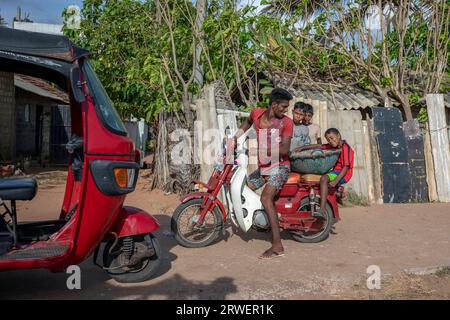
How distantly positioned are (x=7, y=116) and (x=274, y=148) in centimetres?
1139

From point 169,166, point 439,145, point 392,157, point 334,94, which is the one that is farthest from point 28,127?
point 439,145

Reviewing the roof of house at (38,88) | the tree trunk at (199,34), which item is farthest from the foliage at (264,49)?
the roof of house at (38,88)

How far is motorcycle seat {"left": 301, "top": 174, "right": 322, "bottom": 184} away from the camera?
5.72m

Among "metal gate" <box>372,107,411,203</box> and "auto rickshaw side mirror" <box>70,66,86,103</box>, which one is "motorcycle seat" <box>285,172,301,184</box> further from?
"metal gate" <box>372,107,411,203</box>

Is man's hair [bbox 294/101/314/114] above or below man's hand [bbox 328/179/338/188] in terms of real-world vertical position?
above

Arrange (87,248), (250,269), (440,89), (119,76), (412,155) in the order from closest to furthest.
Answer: (87,248) < (250,269) < (412,155) < (440,89) < (119,76)

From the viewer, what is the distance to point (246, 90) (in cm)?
1078

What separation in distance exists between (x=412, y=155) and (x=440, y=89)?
9.00ft

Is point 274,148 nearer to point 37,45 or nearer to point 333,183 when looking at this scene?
point 333,183

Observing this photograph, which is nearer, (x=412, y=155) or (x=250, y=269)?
(x=250, y=269)

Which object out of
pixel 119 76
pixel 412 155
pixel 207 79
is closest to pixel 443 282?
pixel 412 155

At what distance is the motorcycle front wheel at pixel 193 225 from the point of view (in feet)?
17.6

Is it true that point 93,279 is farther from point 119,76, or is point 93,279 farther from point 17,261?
point 119,76

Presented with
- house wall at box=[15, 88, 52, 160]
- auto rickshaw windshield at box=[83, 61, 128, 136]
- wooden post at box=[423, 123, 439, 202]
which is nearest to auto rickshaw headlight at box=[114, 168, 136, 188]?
auto rickshaw windshield at box=[83, 61, 128, 136]
